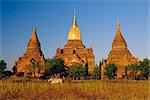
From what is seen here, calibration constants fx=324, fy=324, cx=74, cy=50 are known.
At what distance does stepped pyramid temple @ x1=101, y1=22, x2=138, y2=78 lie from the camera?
5508 cm

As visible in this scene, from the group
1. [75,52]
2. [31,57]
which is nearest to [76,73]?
[75,52]

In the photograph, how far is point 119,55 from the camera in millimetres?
58281

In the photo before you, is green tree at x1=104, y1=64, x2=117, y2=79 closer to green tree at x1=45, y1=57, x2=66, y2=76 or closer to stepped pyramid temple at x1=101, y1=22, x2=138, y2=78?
stepped pyramid temple at x1=101, y1=22, x2=138, y2=78

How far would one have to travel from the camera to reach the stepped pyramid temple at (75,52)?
5722 centimetres

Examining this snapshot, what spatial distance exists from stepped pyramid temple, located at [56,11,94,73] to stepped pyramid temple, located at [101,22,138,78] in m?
3.37

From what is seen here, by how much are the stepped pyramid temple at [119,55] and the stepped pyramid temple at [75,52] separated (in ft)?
11.1

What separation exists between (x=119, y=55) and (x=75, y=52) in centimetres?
813

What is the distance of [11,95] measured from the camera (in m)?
11.8

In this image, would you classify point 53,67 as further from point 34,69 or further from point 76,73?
point 34,69

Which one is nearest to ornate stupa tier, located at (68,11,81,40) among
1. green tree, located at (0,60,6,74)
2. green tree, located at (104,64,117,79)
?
green tree, located at (104,64,117,79)

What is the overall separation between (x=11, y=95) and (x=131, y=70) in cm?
3719

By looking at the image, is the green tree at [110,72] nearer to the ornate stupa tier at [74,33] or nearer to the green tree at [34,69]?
the green tree at [34,69]

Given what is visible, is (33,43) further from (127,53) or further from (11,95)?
(11,95)

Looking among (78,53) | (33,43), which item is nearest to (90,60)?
(78,53)
